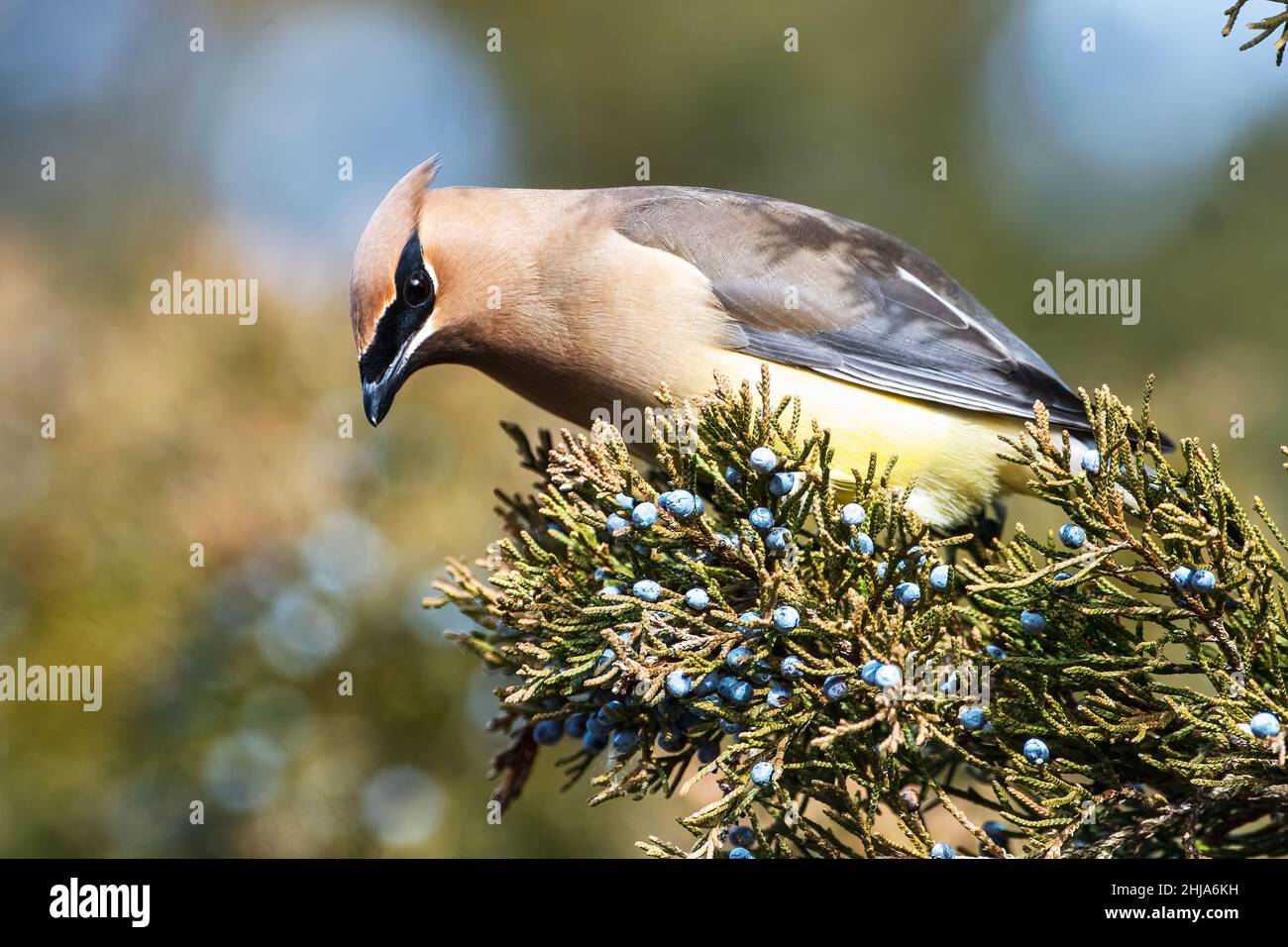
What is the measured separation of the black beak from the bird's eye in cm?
20

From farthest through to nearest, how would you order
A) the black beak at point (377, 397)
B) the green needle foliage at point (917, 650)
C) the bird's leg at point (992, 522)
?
the bird's leg at point (992, 522), the black beak at point (377, 397), the green needle foliage at point (917, 650)

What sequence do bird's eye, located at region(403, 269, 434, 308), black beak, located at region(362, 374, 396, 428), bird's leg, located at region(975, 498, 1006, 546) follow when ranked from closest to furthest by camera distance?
black beak, located at region(362, 374, 396, 428) → bird's eye, located at region(403, 269, 434, 308) → bird's leg, located at region(975, 498, 1006, 546)

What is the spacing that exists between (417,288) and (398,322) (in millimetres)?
95

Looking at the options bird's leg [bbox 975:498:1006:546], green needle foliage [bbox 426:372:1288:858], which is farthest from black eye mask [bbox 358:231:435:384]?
bird's leg [bbox 975:498:1006:546]

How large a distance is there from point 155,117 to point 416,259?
14.1 feet

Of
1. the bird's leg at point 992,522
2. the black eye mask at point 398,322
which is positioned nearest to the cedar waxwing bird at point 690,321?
→ the black eye mask at point 398,322

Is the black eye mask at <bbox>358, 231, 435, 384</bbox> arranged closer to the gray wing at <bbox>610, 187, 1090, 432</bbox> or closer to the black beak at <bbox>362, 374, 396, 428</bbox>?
the black beak at <bbox>362, 374, 396, 428</bbox>

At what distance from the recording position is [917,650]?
1831 mm

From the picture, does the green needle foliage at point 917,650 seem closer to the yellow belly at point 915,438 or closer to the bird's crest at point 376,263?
the yellow belly at point 915,438

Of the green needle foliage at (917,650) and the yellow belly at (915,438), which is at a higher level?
the yellow belly at (915,438)

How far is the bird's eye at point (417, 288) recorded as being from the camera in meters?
2.79

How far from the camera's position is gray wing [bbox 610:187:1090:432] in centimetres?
285

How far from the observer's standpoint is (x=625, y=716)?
2.08 metres
